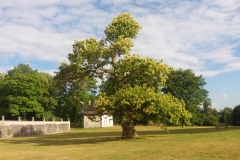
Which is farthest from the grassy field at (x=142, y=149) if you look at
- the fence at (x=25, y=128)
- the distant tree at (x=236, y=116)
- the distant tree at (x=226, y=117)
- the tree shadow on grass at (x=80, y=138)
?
the distant tree at (x=226, y=117)

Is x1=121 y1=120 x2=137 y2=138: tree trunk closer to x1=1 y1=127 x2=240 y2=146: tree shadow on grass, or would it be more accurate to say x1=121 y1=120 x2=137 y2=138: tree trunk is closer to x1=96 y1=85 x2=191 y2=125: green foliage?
x1=1 y1=127 x2=240 y2=146: tree shadow on grass

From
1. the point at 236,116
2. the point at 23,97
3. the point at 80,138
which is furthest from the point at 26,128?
the point at 236,116

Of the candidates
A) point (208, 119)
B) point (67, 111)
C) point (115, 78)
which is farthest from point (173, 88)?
point (115, 78)

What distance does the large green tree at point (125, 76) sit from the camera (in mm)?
26562

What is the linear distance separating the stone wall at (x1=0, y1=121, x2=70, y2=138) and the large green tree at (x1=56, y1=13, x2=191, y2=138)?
565 inches

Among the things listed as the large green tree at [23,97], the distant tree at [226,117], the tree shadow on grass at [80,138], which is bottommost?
the tree shadow on grass at [80,138]

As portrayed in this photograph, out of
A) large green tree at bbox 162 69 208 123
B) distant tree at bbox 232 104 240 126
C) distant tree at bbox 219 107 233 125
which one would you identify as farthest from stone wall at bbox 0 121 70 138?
distant tree at bbox 232 104 240 126

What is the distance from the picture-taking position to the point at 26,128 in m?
44.2

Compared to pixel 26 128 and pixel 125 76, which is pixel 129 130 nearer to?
pixel 125 76

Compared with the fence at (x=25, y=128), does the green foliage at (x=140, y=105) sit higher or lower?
higher

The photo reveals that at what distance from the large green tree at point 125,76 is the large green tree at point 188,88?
138ft

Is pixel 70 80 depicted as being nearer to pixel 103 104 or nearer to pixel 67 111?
pixel 103 104

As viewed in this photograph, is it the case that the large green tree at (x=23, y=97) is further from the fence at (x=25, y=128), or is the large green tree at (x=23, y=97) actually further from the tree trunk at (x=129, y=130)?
the tree trunk at (x=129, y=130)

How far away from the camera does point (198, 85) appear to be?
73562 millimetres
